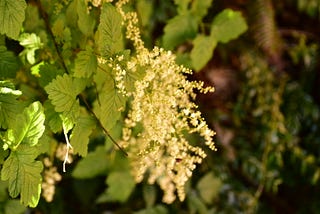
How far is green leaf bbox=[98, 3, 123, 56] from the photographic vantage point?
82cm

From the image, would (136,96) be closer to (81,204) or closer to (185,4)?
(185,4)

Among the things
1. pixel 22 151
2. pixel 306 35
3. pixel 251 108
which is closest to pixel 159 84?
pixel 22 151

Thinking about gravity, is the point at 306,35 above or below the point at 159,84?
above

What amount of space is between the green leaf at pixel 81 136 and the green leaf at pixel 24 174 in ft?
0.31

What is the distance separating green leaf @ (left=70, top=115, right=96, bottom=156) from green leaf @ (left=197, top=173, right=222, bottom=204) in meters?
0.83

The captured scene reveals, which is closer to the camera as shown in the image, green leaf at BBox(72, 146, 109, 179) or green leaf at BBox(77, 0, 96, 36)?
green leaf at BBox(77, 0, 96, 36)

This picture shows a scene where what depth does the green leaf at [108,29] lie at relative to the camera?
0.82 metres

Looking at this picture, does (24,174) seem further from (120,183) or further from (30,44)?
(120,183)

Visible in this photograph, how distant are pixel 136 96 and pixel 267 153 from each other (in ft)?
3.65

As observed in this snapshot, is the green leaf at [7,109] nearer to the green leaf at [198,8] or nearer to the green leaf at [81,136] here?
the green leaf at [81,136]

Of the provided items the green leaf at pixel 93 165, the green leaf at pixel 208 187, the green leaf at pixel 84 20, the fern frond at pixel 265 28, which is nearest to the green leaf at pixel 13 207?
the green leaf at pixel 93 165

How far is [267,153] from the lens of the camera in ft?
6.14

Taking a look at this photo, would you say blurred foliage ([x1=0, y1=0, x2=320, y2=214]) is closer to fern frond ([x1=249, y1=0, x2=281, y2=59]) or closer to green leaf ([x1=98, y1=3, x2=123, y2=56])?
fern frond ([x1=249, y1=0, x2=281, y2=59])

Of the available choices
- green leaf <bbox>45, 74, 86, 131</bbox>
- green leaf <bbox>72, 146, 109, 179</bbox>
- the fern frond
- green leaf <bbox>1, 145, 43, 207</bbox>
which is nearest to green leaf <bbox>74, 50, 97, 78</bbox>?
green leaf <bbox>45, 74, 86, 131</bbox>
